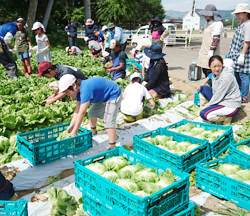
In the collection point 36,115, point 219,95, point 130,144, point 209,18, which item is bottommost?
point 130,144

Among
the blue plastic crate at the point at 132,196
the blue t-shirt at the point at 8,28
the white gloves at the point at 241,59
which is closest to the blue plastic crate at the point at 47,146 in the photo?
the blue plastic crate at the point at 132,196

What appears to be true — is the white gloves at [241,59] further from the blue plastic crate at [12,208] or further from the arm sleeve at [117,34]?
the blue plastic crate at [12,208]

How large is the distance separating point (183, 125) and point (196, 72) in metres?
4.48

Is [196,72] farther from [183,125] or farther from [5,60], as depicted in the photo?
[5,60]

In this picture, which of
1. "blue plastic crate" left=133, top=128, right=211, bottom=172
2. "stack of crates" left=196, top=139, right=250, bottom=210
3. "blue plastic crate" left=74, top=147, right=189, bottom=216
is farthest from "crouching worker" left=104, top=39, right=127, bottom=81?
"blue plastic crate" left=74, top=147, right=189, bottom=216

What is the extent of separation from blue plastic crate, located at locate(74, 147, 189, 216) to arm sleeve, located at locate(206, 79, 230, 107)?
9.13 feet

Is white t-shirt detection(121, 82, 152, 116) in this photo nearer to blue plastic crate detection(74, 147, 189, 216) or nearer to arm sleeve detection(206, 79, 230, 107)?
arm sleeve detection(206, 79, 230, 107)

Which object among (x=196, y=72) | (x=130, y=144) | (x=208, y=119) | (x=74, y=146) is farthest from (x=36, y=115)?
(x=196, y=72)

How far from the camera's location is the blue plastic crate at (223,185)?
3023 millimetres

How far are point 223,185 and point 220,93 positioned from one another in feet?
8.15

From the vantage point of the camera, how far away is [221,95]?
5309 millimetres

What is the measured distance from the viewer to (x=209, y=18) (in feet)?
22.5

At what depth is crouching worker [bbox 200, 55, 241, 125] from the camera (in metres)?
5.18

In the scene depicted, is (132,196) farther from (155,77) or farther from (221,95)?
(155,77)
